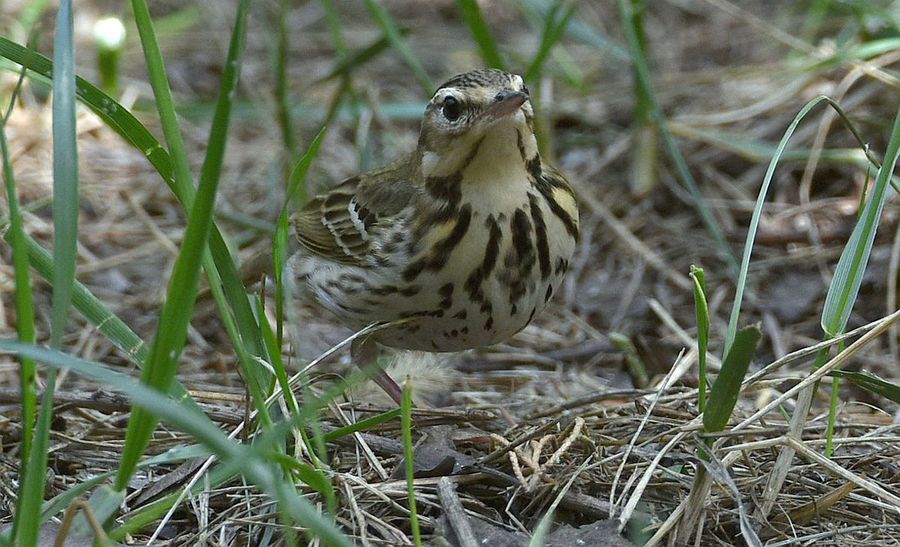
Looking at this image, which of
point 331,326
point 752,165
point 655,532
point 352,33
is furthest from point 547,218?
point 352,33

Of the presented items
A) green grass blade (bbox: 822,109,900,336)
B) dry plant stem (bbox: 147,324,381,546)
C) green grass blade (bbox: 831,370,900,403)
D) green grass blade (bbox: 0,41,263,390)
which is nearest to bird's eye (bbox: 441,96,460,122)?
dry plant stem (bbox: 147,324,381,546)

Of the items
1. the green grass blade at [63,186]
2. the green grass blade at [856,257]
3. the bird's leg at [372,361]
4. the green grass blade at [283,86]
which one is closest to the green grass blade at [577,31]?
the green grass blade at [283,86]

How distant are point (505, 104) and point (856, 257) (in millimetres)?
929

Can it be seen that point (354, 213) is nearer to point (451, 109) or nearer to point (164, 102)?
point (451, 109)

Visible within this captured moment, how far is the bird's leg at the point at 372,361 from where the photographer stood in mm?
3430

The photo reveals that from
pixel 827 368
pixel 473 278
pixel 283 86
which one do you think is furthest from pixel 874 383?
pixel 283 86

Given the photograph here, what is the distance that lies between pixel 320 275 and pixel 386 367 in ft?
1.31

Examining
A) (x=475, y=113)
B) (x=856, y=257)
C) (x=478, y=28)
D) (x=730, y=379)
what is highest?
(x=478, y=28)

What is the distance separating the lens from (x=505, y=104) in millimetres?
2869

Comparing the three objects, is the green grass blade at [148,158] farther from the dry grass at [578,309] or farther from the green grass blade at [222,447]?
the green grass blade at [222,447]

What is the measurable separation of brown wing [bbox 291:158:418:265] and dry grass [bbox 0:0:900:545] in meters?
0.44

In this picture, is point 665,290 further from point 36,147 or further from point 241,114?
point 36,147

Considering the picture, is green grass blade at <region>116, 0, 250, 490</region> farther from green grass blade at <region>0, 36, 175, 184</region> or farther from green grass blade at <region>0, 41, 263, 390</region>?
green grass blade at <region>0, 36, 175, 184</region>

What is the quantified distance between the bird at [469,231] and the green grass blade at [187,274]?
107 cm
